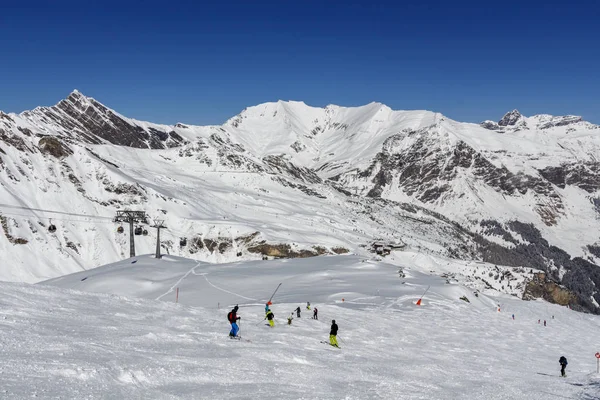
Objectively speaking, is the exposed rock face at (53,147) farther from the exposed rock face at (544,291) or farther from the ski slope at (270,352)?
the exposed rock face at (544,291)

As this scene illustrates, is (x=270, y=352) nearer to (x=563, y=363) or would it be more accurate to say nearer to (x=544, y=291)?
(x=563, y=363)

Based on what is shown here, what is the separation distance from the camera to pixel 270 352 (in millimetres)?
21297

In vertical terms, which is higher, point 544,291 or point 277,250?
point 277,250

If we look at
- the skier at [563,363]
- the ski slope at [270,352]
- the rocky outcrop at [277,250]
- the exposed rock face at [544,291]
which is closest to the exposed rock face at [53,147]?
the rocky outcrop at [277,250]

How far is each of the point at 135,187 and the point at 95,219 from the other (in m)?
20.2

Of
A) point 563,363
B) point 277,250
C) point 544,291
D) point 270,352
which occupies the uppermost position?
point 277,250

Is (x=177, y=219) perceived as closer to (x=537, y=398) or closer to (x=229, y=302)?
(x=229, y=302)

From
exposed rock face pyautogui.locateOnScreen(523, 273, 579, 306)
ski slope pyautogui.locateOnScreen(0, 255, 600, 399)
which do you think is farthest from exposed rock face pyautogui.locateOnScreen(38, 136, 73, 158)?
exposed rock face pyautogui.locateOnScreen(523, 273, 579, 306)

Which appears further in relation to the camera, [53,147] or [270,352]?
[53,147]

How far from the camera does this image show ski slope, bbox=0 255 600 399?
14328mm

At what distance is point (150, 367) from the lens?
15.5 metres

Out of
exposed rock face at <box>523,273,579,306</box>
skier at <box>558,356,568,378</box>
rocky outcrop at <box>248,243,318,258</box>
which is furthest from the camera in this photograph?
exposed rock face at <box>523,273,579,306</box>

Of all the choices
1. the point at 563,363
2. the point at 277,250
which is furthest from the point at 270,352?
the point at 277,250

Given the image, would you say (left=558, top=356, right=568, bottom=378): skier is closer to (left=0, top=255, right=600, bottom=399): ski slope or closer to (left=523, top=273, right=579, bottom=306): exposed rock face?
(left=0, top=255, right=600, bottom=399): ski slope
